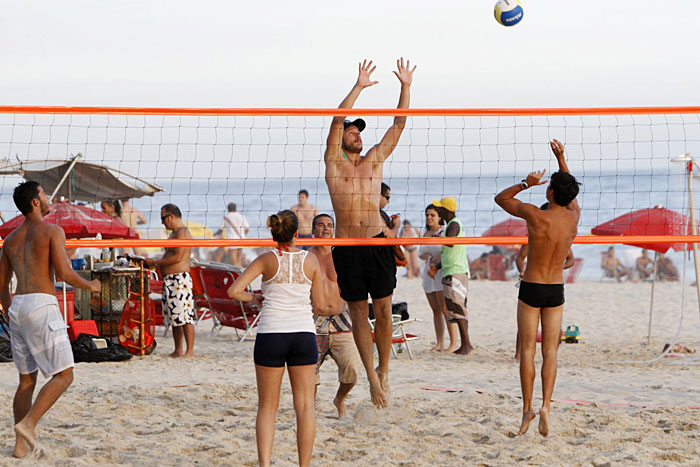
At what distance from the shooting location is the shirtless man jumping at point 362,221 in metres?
5.49

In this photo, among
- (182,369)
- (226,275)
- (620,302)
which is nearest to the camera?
(182,369)

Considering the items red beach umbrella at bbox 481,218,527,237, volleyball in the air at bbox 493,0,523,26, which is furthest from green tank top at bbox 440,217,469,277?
volleyball in the air at bbox 493,0,523,26

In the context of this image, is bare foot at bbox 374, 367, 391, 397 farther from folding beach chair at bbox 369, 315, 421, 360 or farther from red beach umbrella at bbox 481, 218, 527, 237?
red beach umbrella at bbox 481, 218, 527, 237

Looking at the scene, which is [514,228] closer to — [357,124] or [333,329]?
[357,124]

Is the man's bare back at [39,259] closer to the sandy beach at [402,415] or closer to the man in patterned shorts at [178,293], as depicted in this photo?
the sandy beach at [402,415]

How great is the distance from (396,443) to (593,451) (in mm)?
1117

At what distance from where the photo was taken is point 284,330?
3914 millimetres

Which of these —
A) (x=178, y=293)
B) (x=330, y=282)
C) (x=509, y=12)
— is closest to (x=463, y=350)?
(x=178, y=293)

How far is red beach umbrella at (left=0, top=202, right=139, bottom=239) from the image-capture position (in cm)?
823

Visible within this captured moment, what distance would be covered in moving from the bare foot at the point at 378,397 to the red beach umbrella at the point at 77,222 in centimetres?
405

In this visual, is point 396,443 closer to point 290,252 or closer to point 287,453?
point 287,453

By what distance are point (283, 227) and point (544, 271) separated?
68.8 inches

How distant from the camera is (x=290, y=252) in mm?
3984

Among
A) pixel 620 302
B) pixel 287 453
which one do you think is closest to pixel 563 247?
pixel 287 453
